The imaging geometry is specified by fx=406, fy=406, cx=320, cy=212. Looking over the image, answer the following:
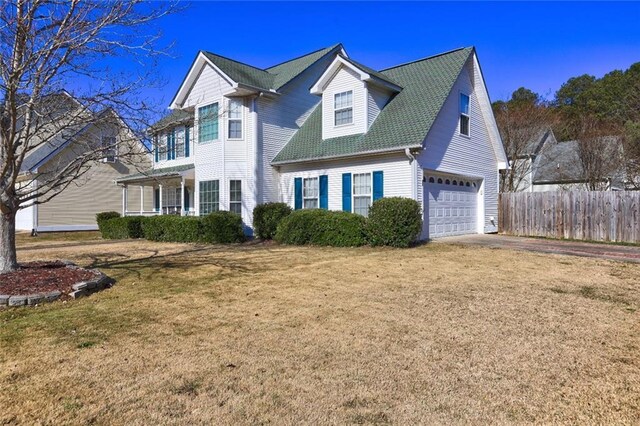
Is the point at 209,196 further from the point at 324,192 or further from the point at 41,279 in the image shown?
the point at 41,279

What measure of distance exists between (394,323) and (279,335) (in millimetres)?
1495

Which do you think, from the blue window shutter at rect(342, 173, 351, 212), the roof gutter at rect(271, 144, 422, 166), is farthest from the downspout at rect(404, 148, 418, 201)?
the blue window shutter at rect(342, 173, 351, 212)

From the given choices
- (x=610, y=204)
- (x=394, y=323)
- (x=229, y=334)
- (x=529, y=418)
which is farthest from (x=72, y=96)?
(x=610, y=204)

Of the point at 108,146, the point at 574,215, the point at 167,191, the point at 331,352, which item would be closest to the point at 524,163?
the point at 574,215

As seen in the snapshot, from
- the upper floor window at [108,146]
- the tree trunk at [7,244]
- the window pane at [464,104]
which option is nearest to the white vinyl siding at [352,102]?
the window pane at [464,104]

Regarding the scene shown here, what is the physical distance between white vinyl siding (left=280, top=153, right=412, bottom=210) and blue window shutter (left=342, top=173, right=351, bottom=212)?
137 mm

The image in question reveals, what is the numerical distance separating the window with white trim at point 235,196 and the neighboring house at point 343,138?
4 cm

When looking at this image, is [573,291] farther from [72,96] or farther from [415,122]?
[72,96]

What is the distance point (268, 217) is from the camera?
15.8m

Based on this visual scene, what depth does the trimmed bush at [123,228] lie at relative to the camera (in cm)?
1795

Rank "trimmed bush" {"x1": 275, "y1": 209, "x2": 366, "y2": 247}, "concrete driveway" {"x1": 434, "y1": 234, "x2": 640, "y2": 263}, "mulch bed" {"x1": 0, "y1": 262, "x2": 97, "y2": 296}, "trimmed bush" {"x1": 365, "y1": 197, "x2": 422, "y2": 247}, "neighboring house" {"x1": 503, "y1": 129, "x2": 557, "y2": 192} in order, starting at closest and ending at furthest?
1. "mulch bed" {"x1": 0, "y1": 262, "x2": 97, "y2": 296}
2. "concrete driveway" {"x1": 434, "y1": 234, "x2": 640, "y2": 263}
3. "trimmed bush" {"x1": 365, "y1": 197, "x2": 422, "y2": 247}
4. "trimmed bush" {"x1": 275, "y1": 209, "x2": 366, "y2": 247}
5. "neighboring house" {"x1": 503, "y1": 129, "x2": 557, "y2": 192}

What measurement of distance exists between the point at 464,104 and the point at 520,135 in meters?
11.2

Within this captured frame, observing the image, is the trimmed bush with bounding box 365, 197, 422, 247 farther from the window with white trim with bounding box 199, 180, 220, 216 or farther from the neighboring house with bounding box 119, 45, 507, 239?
the window with white trim with bounding box 199, 180, 220, 216

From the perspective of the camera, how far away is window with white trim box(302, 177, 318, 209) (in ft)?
54.8
